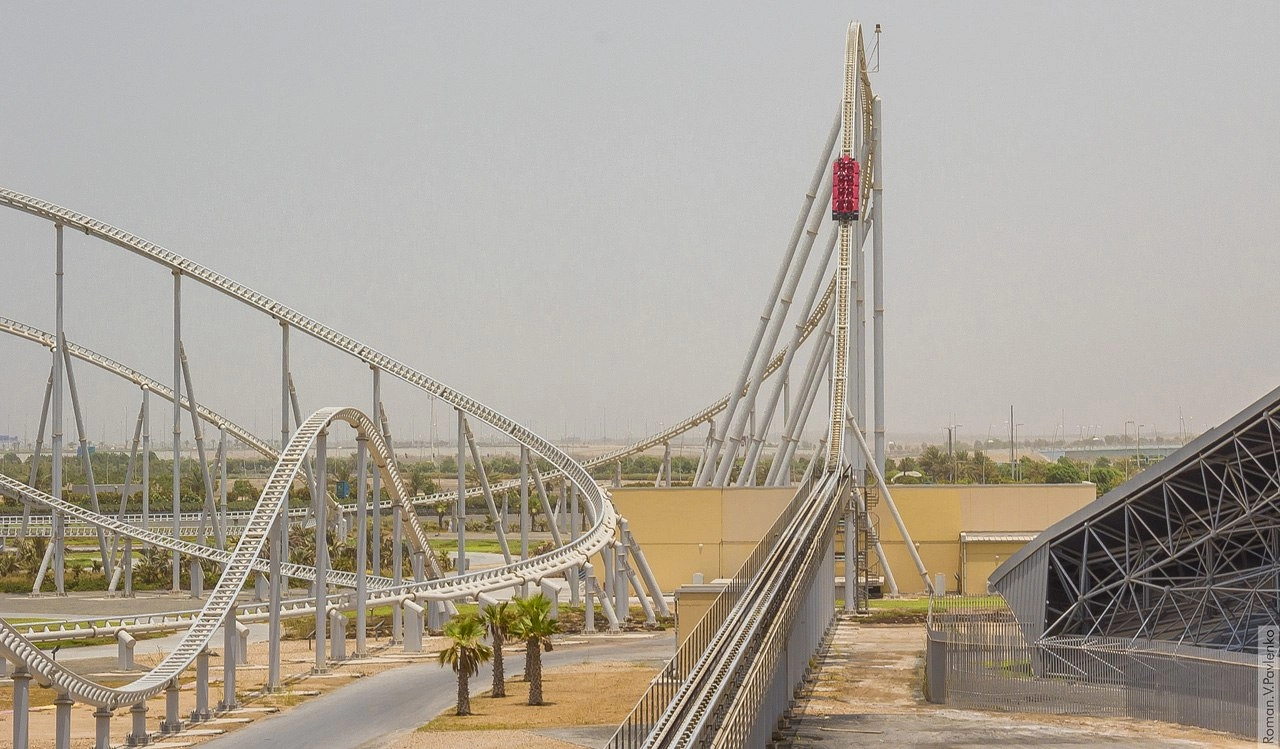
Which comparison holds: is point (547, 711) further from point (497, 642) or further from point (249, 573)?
point (249, 573)

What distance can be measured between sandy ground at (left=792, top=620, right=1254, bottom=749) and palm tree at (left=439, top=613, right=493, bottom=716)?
253 inches

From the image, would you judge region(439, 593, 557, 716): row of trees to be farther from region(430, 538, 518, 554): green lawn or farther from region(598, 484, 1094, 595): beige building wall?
region(430, 538, 518, 554): green lawn

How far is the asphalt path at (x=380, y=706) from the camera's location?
2841 cm

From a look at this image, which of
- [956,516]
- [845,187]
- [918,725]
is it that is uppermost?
[845,187]

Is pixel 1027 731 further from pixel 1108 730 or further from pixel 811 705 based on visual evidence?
pixel 811 705

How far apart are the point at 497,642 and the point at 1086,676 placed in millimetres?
12151

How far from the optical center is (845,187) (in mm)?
56844

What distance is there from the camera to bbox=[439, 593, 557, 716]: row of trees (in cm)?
3186

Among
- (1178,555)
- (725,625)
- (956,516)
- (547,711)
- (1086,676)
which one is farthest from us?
(956,516)

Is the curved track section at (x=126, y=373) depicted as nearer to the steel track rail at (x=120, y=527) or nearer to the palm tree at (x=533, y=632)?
the steel track rail at (x=120, y=527)

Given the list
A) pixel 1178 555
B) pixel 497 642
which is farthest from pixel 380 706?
pixel 1178 555

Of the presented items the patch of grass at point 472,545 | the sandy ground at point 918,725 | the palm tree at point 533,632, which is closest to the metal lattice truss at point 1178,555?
the sandy ground at point 918,725

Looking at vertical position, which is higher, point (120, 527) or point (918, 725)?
point (120, 527)

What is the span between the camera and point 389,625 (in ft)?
167
